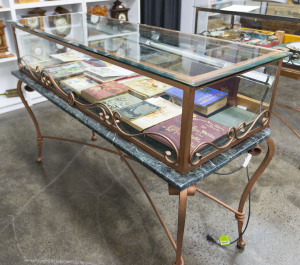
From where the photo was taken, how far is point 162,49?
137 cm

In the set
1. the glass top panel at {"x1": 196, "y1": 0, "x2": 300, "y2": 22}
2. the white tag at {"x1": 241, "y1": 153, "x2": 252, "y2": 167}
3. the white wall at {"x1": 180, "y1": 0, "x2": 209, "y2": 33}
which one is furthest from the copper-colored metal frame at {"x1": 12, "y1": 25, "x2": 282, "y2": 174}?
the white wall at {"x1": 180, "y1": 0, "x2": 209, "y2": 33}

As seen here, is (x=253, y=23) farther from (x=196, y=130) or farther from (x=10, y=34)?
(x=10, y=34)

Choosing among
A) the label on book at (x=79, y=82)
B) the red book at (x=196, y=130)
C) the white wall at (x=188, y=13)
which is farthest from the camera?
the white wall at (x=188, y=13)

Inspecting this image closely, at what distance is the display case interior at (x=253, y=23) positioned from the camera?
2.57 meters

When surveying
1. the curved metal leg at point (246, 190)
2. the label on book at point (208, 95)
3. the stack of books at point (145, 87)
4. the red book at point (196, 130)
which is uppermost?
the label on book at point (208, 95)

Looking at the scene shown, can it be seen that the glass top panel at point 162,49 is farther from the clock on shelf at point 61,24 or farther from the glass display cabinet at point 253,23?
the glass display cabinet at point 253,23

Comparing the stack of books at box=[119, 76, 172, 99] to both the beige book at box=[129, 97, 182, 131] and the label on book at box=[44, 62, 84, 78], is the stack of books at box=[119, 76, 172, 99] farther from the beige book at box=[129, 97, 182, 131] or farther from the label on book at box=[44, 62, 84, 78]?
the label on book at box=[44, 62, 84, 78]

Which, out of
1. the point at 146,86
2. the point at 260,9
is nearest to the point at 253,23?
the point at 260,9

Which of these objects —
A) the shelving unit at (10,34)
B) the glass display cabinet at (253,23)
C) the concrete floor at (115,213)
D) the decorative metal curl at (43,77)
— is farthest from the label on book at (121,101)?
the shelving unit at (10,34)

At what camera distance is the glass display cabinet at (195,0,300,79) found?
2.57 m

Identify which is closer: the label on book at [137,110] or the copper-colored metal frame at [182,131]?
the copper-colored metal frame at [182,131]

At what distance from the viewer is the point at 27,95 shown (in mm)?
3404

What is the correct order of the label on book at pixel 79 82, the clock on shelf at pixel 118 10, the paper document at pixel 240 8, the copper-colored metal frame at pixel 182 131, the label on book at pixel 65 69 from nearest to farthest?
the copper-colored metal frame at pixel 182 131 < the label on book at pixel 79 82 < the label on book at pixel 65 69 < the paper document at pixel 240 8 < the clock on shelf at pixel 118 10

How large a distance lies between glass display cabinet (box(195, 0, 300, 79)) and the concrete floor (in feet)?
3.03
